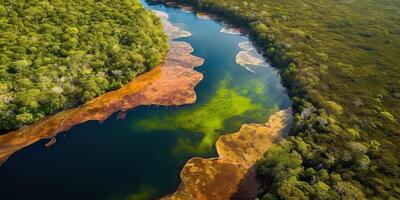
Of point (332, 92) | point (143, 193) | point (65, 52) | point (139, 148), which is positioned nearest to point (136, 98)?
point (139, 148)

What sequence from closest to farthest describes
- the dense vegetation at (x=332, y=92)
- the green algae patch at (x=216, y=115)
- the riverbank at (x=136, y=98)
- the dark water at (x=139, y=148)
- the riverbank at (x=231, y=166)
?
the dense vegetation at (x=332, y=92) → the dark water at (x=139, y=148) → the riverbank at (x=231, y=166) → the riverbank at (x=136, y=98) → the green algae patch at (x=216, y=115)

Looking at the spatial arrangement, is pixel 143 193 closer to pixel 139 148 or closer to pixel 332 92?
pixel 139 148

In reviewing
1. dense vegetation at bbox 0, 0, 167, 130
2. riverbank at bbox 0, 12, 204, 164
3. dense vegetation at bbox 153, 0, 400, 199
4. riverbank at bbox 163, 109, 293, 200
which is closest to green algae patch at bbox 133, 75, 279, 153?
riverbank at bbox 163, 109, 293, 200

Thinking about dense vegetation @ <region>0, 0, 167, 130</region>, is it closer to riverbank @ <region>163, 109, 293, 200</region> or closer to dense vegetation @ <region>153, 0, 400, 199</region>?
riverbank @ <region>163, 109, 293, 200</region>

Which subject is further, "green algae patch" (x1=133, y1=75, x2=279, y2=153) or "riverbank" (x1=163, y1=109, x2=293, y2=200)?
"green algae patch" (x1=133, y1=75, x2=279, y2=153)

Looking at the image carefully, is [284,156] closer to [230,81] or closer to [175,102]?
[175,102]

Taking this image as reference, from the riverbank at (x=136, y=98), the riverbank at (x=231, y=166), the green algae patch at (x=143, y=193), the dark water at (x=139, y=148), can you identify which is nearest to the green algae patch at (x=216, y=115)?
the dark water at (x=139, y=148)

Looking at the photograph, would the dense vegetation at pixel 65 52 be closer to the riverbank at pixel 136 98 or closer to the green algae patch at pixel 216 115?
the riverbank at pixel 136 98
